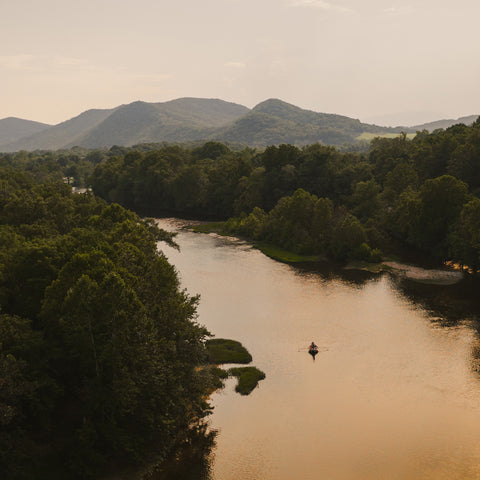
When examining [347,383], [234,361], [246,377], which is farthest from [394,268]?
[246,377]

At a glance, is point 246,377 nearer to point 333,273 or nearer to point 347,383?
point 347,383

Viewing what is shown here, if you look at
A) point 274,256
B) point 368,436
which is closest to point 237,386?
point 368,436

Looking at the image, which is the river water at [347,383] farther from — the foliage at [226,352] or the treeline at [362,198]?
the treeline at [362,198]

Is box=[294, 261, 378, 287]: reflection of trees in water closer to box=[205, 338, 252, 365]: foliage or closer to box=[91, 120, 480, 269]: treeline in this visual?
box=[91, 120, 480, 269]: treeline

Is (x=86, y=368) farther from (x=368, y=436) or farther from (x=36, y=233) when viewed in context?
(x=36, y=233)

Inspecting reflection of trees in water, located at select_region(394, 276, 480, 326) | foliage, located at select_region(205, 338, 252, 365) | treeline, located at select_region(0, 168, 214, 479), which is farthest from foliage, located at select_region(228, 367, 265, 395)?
reflection of trees in water, located at select_region(394, 276, 480, 326)

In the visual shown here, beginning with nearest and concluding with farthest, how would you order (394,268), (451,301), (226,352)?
(226,352) < (451,301) < (394,268)
